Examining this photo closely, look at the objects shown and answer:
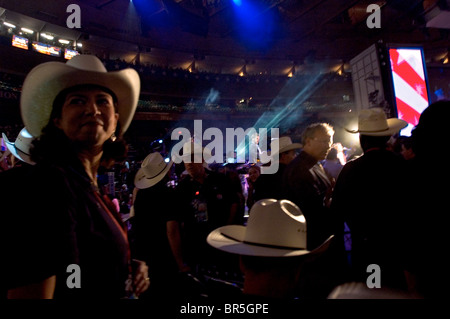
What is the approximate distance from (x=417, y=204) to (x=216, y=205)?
199 centimetres

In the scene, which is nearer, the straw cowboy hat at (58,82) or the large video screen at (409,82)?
the straw cowboy hat at (58,82)

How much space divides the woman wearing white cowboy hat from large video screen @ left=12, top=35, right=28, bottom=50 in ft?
64.5

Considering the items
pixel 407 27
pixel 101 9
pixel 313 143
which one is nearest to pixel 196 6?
pixel 101 9

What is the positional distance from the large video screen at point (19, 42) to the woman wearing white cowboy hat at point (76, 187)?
19649 mm

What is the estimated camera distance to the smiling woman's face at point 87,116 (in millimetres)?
1146

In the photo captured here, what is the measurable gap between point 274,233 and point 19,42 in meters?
21.1

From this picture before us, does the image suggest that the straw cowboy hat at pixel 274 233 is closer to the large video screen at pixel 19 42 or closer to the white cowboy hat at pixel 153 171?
the white cowboy hat at pixel 153 171

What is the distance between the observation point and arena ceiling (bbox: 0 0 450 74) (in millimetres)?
15820

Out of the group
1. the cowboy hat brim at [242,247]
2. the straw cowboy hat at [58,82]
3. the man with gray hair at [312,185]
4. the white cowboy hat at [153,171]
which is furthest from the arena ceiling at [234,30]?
the cowboy hat brim at [242,247]

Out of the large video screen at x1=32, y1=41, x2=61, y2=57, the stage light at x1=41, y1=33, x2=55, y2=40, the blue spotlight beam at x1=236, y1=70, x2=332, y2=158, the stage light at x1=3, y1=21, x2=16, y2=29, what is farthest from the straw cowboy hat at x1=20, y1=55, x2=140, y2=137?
the blue spotlight beam at x1=236, y1=70, x2=332, y2=158

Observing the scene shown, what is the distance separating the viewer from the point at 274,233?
1.33 meters

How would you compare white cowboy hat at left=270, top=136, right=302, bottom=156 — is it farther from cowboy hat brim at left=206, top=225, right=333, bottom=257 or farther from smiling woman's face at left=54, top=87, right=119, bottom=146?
smiling woman's face at left=54, top=87, right=119, bottom=146

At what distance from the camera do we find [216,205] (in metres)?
3.06
